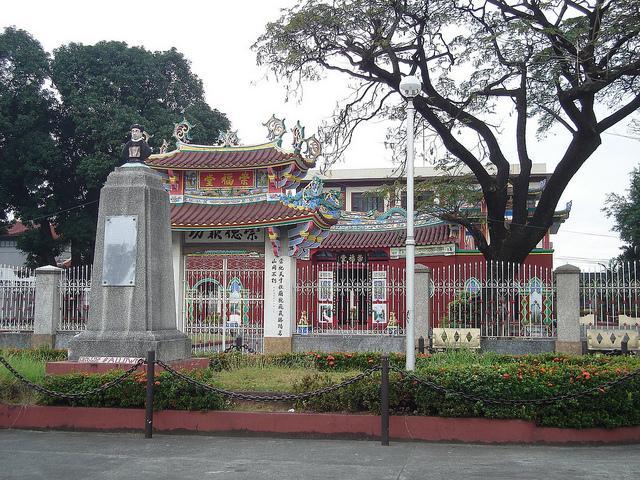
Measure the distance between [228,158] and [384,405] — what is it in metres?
12.8

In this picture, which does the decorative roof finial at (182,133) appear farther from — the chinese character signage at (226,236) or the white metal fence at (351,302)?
the white metal fence at (351,302)

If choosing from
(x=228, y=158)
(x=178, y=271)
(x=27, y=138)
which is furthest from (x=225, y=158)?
(x=27, y=138)

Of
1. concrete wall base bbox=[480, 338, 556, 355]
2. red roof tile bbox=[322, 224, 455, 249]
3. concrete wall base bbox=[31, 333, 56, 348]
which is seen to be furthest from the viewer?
red roof tile bbox=[322, 224, 455, 249]

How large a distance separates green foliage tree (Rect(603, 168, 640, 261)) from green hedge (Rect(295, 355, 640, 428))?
109 feet

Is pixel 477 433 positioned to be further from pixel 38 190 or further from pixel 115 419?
pixel 38 190

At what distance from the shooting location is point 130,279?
35.5ft

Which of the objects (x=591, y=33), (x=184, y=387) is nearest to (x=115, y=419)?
(x=184, y=387)

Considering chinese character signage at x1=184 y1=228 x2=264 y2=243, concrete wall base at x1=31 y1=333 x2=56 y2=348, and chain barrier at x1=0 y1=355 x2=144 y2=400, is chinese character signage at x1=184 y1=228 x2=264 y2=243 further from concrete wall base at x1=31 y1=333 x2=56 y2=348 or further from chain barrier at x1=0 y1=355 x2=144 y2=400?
chain barrier at x1=0 y1=355 x2=144 y2=400

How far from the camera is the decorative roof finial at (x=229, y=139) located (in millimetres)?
20859

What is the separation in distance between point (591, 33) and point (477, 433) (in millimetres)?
11805

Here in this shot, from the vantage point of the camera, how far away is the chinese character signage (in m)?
19.5

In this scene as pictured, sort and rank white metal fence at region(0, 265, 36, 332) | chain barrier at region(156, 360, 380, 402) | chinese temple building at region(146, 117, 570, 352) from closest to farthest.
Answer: chain barrier at region(156, 360, 380, 402) → chinese temple building at region(146, 117, 570, 352) → white metal fence at region(0, 265, 36, 332)

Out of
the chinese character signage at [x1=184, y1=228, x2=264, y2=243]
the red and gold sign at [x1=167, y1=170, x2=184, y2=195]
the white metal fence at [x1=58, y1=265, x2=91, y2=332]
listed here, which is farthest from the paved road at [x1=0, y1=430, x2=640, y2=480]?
the red and gold sign at [x1=167, y1=170, x2=184, y2=195]

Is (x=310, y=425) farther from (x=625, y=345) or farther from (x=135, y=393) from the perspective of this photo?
(x=625, y=345)
